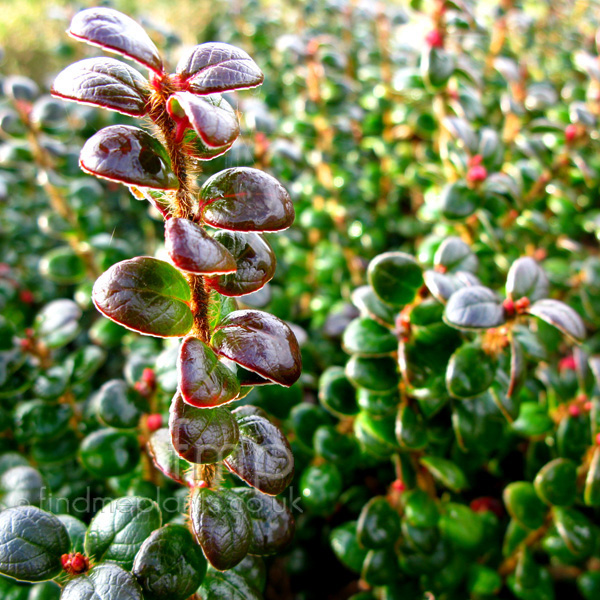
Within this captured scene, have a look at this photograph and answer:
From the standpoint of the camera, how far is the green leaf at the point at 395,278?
933mm

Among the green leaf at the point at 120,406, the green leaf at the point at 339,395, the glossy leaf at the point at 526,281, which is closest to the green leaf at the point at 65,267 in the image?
the green leaf at the point at 120,406

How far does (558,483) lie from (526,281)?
0.47m

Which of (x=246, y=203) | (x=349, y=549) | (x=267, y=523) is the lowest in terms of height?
(x=349, y=549)

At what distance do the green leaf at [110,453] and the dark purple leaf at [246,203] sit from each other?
1.97 ft

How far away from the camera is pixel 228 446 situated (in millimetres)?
663

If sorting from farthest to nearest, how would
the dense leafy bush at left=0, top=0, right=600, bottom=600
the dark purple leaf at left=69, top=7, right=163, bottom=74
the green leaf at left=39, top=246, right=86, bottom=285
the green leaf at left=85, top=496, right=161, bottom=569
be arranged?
1. the green leaf at left=39, top=246, right=86, bottom=285
2. the green leaf at left=85, top=496, right=161, bottom=569
3. the dense leafy bush at left=0, top=0, right=600, bottom=600
4. the dark purple leaf at left=69, top=7, right=163, bottom=74

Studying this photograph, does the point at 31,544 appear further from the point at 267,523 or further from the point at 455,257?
the point at 455,257

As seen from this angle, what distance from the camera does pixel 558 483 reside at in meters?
1.06

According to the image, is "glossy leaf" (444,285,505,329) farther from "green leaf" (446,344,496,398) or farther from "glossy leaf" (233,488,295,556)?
"glossy leaf" (233,488,295,556)

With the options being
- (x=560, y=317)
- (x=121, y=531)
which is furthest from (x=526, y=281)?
(x=121, y=531)

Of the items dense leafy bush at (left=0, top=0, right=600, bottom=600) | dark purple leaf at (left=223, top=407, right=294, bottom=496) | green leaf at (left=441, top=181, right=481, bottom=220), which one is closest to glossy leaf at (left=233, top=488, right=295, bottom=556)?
dense leafy bush at (left=0, top=0, right=600, bottom=600)

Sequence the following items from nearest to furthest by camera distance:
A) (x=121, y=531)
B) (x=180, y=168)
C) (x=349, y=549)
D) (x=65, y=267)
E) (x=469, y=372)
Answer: (x=180, y=168)
(x=121, y=531)
(x=469, y=372)
(x=349, y=549)
(x=65, y=267)

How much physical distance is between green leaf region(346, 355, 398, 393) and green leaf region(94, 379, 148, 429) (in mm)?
419

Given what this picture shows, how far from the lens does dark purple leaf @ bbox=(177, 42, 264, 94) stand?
1.86 feet
